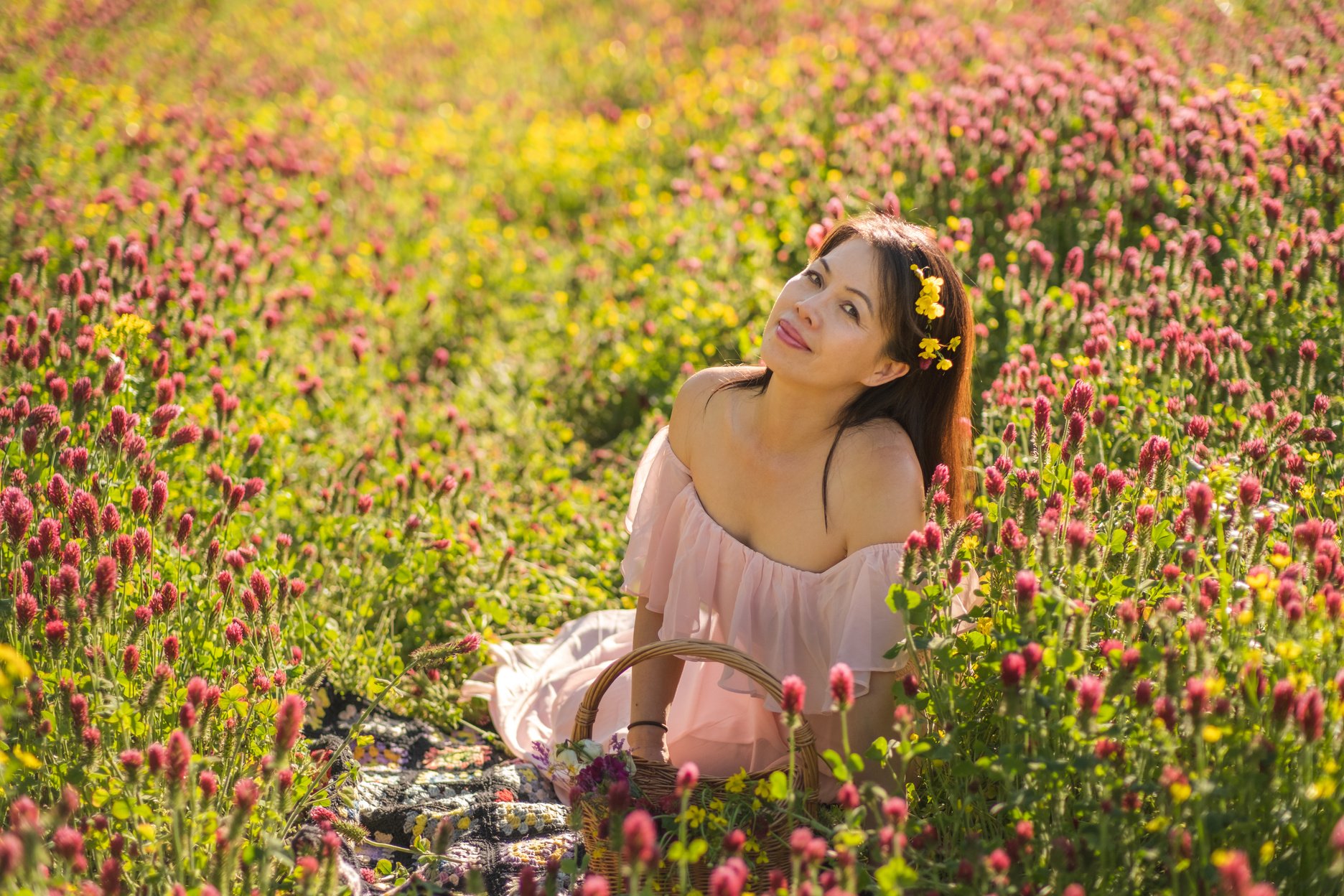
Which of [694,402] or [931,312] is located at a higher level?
[931,312]

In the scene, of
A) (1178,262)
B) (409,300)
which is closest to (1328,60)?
(1178,262)

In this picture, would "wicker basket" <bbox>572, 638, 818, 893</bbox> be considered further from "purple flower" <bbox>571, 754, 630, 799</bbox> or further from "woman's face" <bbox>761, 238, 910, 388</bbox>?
"woman's face" <bbox>761, 238, 910, 388</bbox>

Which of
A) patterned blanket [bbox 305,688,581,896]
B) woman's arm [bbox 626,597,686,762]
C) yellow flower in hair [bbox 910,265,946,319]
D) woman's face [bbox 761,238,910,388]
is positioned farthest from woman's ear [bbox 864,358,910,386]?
patterned blanket [bbox 305,688,581,896]

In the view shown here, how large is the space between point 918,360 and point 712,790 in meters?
1.12

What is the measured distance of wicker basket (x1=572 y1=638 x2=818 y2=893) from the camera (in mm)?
2324

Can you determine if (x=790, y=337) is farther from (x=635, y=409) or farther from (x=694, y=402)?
(x=635, y=409)

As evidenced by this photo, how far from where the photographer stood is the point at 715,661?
2.46 meters

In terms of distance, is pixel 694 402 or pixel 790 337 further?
pixel 694 402

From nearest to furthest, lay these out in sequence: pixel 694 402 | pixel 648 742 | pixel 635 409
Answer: pixel 648 742 → pixel 694 402 → pixel 635 409

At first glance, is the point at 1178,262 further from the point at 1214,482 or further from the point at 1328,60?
the point at 1328,60

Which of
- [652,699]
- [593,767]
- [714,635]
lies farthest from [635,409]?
[593,767]

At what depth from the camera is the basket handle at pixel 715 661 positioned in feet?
7.67

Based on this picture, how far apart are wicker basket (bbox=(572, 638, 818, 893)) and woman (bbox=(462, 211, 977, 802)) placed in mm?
177

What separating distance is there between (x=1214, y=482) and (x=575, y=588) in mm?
2308
